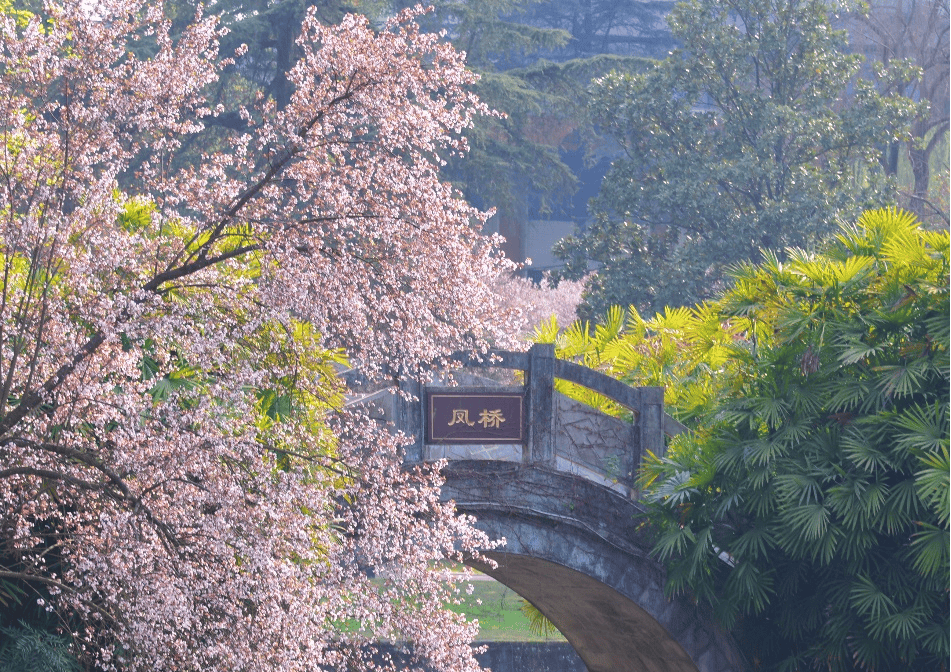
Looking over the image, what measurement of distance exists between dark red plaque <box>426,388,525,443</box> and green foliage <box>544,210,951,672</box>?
1537mm

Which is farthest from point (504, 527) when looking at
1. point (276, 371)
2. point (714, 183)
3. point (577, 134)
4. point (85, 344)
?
point (577, 134)

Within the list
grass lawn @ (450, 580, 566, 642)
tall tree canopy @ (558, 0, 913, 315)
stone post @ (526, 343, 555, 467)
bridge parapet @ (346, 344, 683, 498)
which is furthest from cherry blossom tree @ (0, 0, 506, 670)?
tall tree canopy @ (558, 0, 913, 315)

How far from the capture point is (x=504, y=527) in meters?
12.1

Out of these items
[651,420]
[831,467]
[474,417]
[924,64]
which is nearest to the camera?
[831,467]

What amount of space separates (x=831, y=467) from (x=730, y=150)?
14.5 meters

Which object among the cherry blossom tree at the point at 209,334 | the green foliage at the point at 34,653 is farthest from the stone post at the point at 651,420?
the green foliage at the point at 34,653

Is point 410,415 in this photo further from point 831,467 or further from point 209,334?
point 209,334

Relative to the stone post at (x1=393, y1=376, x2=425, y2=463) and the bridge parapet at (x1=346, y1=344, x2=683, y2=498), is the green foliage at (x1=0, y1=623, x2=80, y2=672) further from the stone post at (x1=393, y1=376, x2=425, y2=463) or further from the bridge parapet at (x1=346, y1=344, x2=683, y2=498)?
the stone post at (x1=393, y1=376, x2=425, y2=463)

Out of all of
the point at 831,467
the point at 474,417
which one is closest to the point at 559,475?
the point at 474,417

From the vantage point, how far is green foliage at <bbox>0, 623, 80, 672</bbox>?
24.1 ft

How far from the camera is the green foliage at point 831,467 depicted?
34.0ft

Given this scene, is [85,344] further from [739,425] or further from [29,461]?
[739,425]

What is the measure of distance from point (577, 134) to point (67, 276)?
112 feet

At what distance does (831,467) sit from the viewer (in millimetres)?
10766
